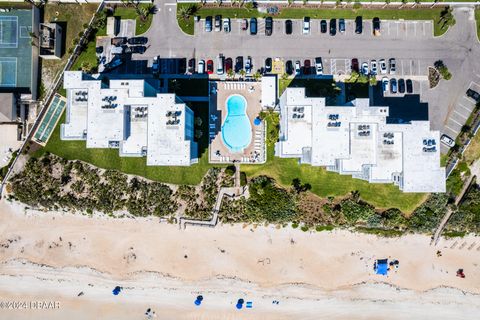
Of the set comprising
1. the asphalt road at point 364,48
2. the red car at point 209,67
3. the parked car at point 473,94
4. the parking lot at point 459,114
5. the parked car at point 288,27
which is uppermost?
the parked car at point 288,27

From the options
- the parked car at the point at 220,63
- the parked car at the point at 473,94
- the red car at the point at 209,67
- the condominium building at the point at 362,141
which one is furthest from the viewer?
the parked car at the point at 473,94

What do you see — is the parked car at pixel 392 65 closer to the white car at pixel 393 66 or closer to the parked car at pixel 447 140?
the white car at pixel 393 66

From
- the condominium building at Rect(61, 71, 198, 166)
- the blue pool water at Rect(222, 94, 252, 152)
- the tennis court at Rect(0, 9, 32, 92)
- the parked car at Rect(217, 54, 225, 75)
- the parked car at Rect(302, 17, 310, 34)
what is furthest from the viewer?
the parked car at Rect(302, 17, 310, 34)

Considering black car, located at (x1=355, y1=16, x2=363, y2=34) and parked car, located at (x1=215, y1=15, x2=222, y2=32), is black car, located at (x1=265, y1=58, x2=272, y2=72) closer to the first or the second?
parked car, located at (x1=215, y1=15, x2=222, y2=32)

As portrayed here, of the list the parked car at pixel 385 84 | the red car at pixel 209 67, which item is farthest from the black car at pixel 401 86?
the red car at pixel 209 67

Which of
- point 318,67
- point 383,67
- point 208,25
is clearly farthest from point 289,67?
point 383,67

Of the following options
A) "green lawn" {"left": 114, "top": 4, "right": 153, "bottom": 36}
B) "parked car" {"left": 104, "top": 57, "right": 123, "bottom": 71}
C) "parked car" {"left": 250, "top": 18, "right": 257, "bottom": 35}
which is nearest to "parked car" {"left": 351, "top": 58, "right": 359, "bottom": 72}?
"parked car" {"left": 250, "top": 18, "right": 257, "bottom": 35}
